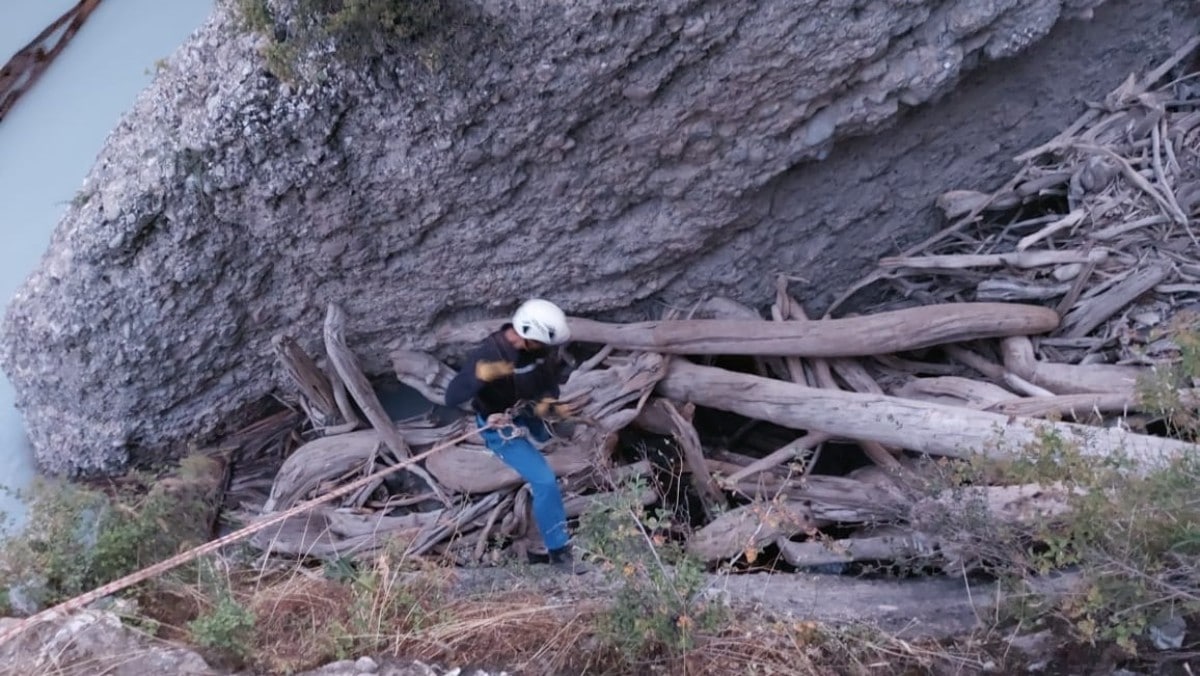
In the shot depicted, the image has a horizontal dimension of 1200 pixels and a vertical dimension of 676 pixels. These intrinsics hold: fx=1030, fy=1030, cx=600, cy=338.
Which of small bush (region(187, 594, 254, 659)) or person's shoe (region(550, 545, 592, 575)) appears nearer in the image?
small bush (region(187, 594, 254, 659))

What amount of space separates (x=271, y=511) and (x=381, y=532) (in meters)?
0.70

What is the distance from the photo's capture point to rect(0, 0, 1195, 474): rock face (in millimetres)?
5090

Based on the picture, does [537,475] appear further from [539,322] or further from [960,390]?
[960,390]

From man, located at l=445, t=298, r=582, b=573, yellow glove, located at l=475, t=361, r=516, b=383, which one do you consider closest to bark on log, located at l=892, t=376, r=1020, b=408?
man, located at l=445, t=298, r=582, b=573

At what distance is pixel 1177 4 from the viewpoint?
5859 mm

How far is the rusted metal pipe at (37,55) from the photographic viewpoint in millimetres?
6875

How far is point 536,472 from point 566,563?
548 mm

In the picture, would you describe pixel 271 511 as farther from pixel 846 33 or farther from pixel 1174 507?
pixel 1174 507

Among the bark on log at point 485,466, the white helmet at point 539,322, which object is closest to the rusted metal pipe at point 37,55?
A: the bark on log at point 485,466

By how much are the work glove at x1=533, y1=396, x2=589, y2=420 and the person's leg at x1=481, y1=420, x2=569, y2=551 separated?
0.19m

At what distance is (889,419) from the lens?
5164 mm

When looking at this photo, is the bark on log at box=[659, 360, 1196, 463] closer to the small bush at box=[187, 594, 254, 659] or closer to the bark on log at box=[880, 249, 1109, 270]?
the bark on log at box=[880, 249, 1109, 270]

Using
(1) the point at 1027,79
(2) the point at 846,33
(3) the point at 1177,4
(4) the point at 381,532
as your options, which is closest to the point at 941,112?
(1) the point at 1027,79

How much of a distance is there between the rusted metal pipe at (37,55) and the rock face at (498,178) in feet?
5.67
